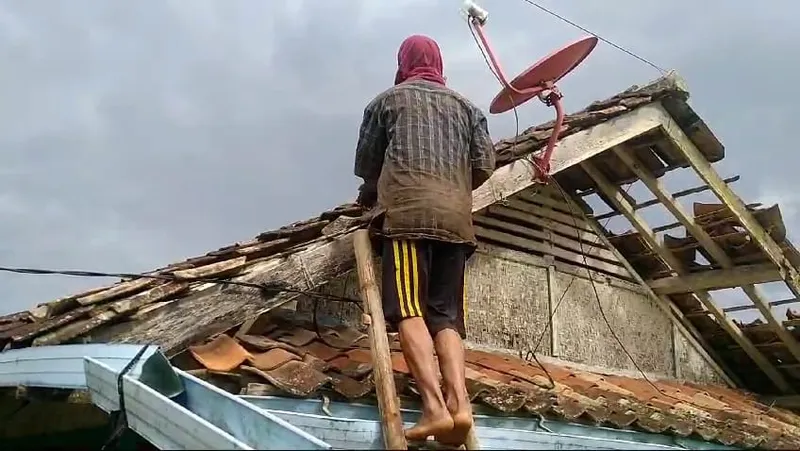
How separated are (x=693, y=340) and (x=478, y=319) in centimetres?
274

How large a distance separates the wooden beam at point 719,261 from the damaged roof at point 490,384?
3.29ft

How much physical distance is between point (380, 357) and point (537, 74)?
89.4 inches

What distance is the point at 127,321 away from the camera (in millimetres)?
3463

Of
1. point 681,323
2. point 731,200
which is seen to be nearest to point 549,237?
point 731,200

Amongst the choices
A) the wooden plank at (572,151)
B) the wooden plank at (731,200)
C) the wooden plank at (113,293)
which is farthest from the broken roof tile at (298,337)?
the wooden plank at (731,200)

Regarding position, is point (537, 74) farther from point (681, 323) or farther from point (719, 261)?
point (681, 323)

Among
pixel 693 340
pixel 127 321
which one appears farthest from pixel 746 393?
pixel 127 321

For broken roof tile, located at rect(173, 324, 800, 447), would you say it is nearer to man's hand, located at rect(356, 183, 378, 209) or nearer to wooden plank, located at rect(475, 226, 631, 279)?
man's hand, located at rect(356, 183, 378, 209)

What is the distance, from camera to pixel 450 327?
3.33 metres

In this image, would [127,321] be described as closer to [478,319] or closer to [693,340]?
[478,319]

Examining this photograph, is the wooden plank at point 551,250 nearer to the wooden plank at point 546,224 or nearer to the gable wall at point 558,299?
the gable wall at point 558,299

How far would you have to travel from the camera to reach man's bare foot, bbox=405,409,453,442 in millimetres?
2932

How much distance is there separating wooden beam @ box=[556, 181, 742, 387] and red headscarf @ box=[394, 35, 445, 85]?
10.2 ft

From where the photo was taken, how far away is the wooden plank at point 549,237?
6.16m
